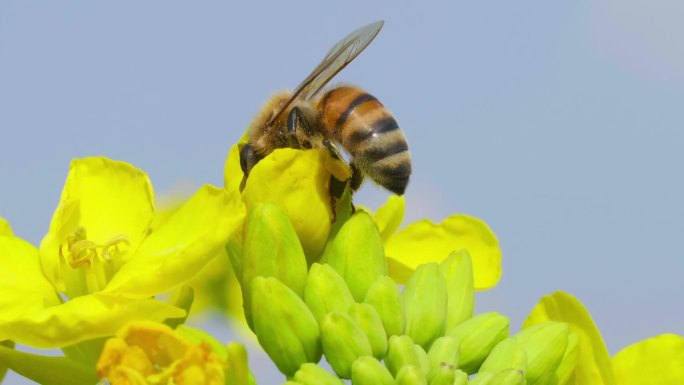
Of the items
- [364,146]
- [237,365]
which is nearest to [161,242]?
[237,365]

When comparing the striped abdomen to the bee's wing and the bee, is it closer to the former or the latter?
the bee

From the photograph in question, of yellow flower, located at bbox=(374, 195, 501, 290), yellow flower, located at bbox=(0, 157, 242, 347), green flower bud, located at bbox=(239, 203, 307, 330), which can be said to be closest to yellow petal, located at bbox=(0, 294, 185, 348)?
yellow flower, located at bbox=(0, 157, 242, 347)

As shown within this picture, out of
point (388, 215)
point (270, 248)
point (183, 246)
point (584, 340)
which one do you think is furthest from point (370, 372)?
point (388, 215)

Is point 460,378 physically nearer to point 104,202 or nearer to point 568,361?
point 568,361

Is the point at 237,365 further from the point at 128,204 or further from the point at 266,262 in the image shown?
the point at 128,204

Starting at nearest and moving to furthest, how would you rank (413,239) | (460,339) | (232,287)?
1. (460,339)
2. (413,239)
3. (232,287)

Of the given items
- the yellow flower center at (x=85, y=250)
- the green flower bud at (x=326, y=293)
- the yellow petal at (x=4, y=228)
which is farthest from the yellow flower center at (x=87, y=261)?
the green flower bud at (x=326, y=293)
